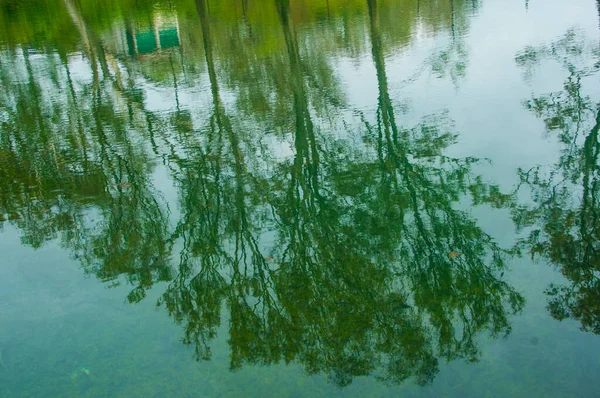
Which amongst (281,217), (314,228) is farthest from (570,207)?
(281,217)

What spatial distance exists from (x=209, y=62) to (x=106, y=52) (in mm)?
5204

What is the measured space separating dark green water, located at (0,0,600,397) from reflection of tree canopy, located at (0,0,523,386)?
0.11ft

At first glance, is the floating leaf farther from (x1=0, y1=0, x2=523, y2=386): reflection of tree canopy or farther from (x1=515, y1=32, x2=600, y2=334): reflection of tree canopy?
(x1=515, y1=32, x2=600, y2=334): reflection of tree canopy

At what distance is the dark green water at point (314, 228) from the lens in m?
5.45

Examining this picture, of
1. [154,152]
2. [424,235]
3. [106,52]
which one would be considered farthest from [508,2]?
[424,235]

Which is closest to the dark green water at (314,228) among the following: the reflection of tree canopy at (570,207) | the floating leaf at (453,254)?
the reflection of tree canopy at (570,207)

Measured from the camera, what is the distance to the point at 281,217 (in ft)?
27.0

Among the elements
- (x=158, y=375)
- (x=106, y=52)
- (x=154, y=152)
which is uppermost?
(x=106, y=52)

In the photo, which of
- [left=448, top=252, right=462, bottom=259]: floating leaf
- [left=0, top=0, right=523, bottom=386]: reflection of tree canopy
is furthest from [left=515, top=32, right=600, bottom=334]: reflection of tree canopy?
[left=448, top=252, right=462, bottom=259]: floating leaf

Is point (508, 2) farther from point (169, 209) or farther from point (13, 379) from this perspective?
point (13, 379)

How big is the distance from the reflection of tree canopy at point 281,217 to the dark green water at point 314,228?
35 millimetres

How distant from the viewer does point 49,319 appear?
6609mm

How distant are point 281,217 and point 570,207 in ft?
12.2

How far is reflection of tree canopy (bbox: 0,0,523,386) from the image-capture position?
582 centimetres
